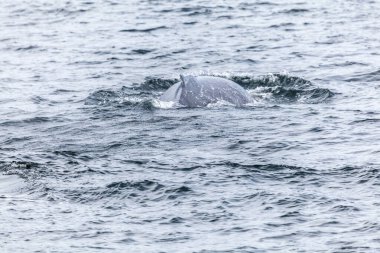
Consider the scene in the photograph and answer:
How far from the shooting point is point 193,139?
824 inches

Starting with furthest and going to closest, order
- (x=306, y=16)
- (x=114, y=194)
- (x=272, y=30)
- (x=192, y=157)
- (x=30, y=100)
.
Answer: (x=306, y=16) → (x=272, y=30) → (x=30, y=100) → (x=192, y=157) → (x=114, y=194)

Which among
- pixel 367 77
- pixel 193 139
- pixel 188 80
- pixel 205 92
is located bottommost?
pixel 367 77

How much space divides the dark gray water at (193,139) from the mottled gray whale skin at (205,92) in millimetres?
258

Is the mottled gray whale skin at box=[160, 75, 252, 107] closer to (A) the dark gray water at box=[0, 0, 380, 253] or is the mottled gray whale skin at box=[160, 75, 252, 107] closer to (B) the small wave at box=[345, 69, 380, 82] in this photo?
(A) the dark gray water at box=[0, 0, 380, 253]

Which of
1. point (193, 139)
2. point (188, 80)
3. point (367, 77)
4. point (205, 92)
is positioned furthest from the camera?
point (367, 77)

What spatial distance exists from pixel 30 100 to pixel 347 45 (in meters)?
9.84

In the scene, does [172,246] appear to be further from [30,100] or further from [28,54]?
[28,54]

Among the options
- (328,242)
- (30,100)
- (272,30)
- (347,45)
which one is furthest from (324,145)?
(272,30)

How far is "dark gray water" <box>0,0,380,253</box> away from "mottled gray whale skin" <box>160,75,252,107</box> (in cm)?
26

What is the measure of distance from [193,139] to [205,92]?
2274 millimetres

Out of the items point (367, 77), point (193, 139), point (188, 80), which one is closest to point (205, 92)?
point (188, 80)

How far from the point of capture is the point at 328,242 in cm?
1502

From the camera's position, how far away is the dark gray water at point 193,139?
1581 centimetres

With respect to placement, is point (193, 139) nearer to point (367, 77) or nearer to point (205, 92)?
point (205, 92)
